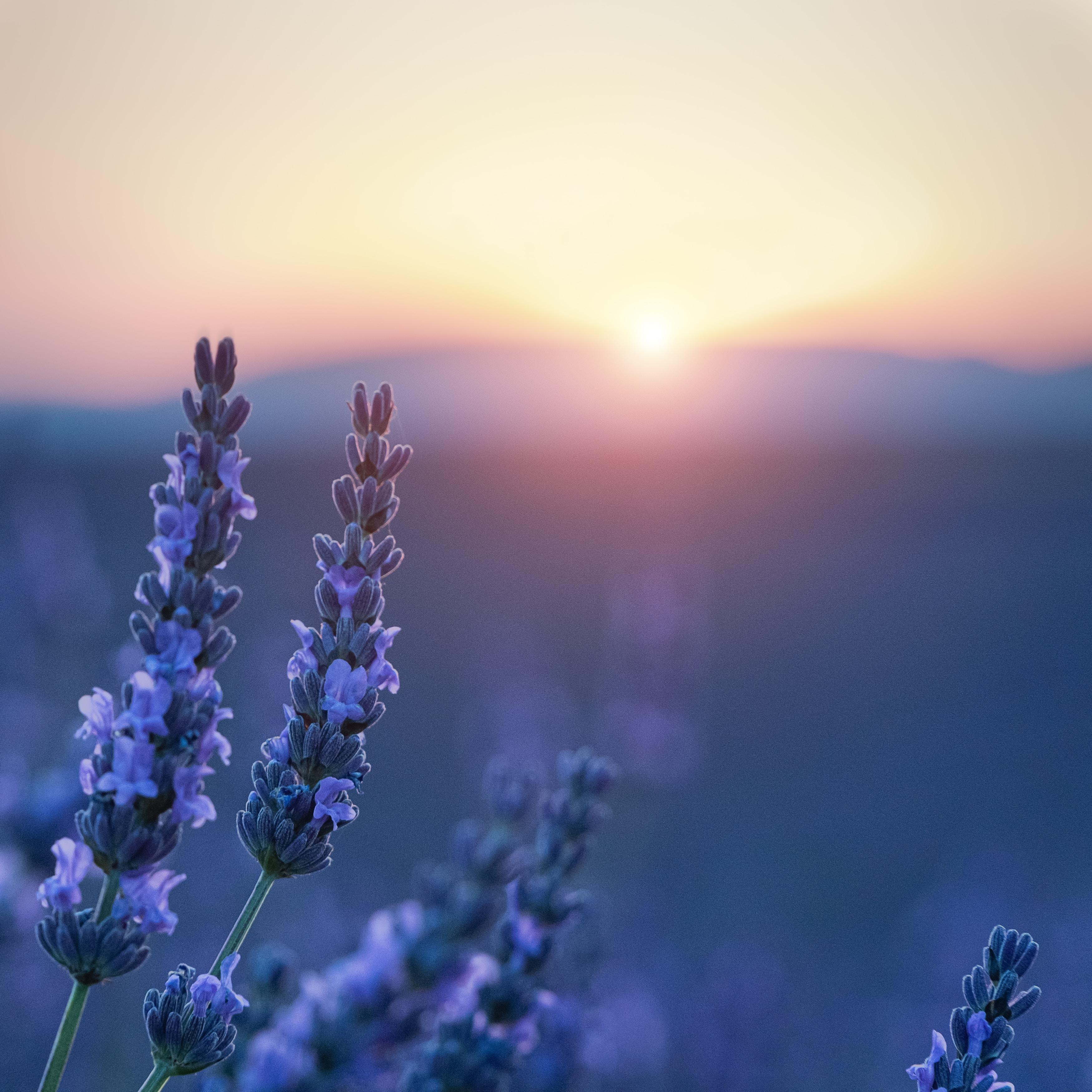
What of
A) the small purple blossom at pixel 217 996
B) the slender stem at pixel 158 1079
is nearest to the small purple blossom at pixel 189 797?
the small purple blossom at pixel 217 996

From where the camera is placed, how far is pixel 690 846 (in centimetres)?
920

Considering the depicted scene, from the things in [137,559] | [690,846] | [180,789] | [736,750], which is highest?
[137,559]

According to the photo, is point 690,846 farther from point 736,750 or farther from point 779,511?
point 779,511

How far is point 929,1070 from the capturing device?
1.46 m

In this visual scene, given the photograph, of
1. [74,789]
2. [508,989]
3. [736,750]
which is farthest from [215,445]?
[736,750]

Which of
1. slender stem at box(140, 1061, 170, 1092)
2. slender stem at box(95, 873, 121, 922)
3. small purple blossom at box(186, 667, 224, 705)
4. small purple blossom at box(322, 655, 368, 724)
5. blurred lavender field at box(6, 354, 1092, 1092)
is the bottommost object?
slender stem at box(140, 1061, 170, 1092)

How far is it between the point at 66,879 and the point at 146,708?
28 centimetres

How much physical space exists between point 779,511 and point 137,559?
1401cm

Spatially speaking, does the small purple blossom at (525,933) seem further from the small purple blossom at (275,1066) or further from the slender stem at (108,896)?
the slender stem at (108,896)

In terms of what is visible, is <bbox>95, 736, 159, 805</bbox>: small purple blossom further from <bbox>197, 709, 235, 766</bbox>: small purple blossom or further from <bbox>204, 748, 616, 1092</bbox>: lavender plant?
<bbox>204, 748, 616, 1092</bbox>: lavender plant

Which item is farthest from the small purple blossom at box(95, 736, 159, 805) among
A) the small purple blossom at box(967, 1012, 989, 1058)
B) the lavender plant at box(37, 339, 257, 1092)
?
the small purple blossom at box(967, 1012, 989, 1058)

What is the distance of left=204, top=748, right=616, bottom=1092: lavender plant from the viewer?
194 centimetres

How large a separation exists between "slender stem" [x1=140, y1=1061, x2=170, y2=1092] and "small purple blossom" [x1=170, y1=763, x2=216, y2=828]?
1.09 feet

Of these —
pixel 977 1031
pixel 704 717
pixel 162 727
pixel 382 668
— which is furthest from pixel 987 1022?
pixel 704 717
